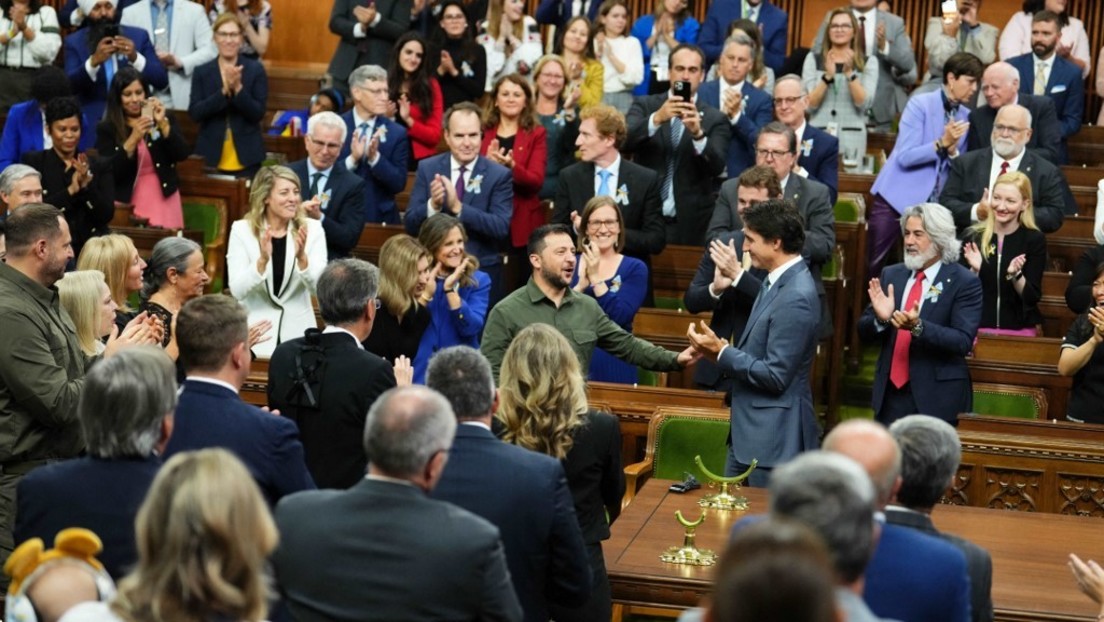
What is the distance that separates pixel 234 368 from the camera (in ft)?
12.1

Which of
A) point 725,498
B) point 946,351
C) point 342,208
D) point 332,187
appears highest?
point 332,187

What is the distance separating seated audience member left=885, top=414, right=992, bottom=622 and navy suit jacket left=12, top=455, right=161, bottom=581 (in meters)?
1.52

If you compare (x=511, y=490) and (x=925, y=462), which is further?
(x=511, y=490)

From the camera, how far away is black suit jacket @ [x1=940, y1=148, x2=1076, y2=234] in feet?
25.5

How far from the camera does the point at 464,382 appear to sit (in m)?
3.56

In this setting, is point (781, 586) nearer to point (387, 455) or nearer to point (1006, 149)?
point (387, 455)

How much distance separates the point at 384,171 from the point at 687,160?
1.65 m

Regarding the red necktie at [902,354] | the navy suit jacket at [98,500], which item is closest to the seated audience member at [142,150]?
the red necktie at [902,354]

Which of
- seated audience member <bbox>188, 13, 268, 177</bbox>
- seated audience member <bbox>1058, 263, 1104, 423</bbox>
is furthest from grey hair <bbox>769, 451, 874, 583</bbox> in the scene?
seated audience member <bbox>188, 13, 268, 177</bbox>

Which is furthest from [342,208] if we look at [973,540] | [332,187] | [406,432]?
[406,432]

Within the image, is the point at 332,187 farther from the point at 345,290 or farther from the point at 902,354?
the point at 345,290

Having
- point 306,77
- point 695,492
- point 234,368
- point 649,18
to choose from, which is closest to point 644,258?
point 695,492

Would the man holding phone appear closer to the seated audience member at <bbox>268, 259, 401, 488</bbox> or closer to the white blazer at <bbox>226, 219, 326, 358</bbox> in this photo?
the white blazer at <bbox>226, 219, 326, 358</bbox>

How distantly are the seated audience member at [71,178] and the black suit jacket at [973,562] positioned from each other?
539cm
